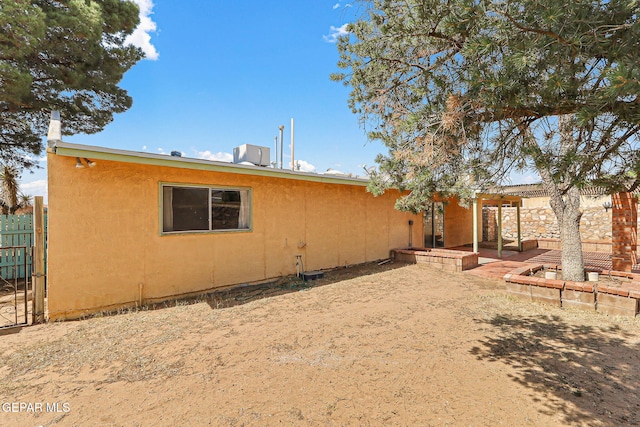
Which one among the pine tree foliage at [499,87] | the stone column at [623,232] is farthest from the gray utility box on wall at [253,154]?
the stone column at [623,232]

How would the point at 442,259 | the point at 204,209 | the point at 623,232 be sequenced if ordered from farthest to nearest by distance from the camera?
1. the point at 442,259
2. the point at 623,232
3. the point at 204,209

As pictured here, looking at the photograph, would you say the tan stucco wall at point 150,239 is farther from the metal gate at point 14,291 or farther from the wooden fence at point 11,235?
the wooden fence at point 11,235

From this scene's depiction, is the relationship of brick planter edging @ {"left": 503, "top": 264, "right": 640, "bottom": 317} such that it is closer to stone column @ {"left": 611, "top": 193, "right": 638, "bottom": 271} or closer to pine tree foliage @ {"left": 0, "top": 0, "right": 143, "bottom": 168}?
stone column @ {"left": 611, "top": 193, "right": 638, "bottom": 271}

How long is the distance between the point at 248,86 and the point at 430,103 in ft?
35.2

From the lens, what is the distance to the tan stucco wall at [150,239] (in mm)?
4906

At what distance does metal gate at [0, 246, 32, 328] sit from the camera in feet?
15.4

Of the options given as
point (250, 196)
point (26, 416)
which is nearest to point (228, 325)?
point (26, 416)

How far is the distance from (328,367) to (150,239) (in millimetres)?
4317

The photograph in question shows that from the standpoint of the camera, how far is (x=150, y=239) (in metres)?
5.73

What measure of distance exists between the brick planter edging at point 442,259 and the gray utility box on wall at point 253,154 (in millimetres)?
5643

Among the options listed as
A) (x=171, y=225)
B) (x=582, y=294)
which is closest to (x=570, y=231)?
(x=582, y=294)

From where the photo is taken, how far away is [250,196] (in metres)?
7.12

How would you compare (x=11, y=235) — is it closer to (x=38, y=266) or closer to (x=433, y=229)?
(x=38, y=266)

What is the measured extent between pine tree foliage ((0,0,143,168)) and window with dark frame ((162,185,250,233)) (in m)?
5.48
